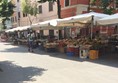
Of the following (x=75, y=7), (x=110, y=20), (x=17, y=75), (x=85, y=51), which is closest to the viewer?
(x=17, y=75)

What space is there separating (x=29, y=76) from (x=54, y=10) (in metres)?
25.8

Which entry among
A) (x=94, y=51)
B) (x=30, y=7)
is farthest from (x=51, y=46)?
(x=30, y=7)

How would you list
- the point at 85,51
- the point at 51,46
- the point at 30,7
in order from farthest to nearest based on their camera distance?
1. the point at 30,7
2. the point at 51,46
3. the point at 85,51

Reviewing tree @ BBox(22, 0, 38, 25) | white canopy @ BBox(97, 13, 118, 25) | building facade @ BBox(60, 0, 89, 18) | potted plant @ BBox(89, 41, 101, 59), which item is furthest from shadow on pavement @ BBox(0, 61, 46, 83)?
tree @ BBox(22, 0, 38, 25)

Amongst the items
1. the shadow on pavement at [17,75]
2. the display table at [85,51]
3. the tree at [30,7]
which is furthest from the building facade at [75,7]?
the shadow on pavement at [17,75]

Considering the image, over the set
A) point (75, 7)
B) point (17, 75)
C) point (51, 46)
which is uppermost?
point (75, 7)

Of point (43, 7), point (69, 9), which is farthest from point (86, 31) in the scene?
point (43, 7)

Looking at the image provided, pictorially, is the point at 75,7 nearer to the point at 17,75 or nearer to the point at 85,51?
the point at 85,51

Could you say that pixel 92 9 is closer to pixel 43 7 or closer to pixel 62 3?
pixel 62 3

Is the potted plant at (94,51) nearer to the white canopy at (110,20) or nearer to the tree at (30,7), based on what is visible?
the white canopy at (110,20)

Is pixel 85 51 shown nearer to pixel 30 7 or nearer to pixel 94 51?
pixel 94 51

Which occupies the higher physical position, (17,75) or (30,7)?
(30,7)

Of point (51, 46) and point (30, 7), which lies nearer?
point (51, 46)

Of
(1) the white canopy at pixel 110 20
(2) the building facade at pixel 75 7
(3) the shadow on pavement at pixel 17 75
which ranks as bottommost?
(3) the shadow on pavement at pixel 17 75
